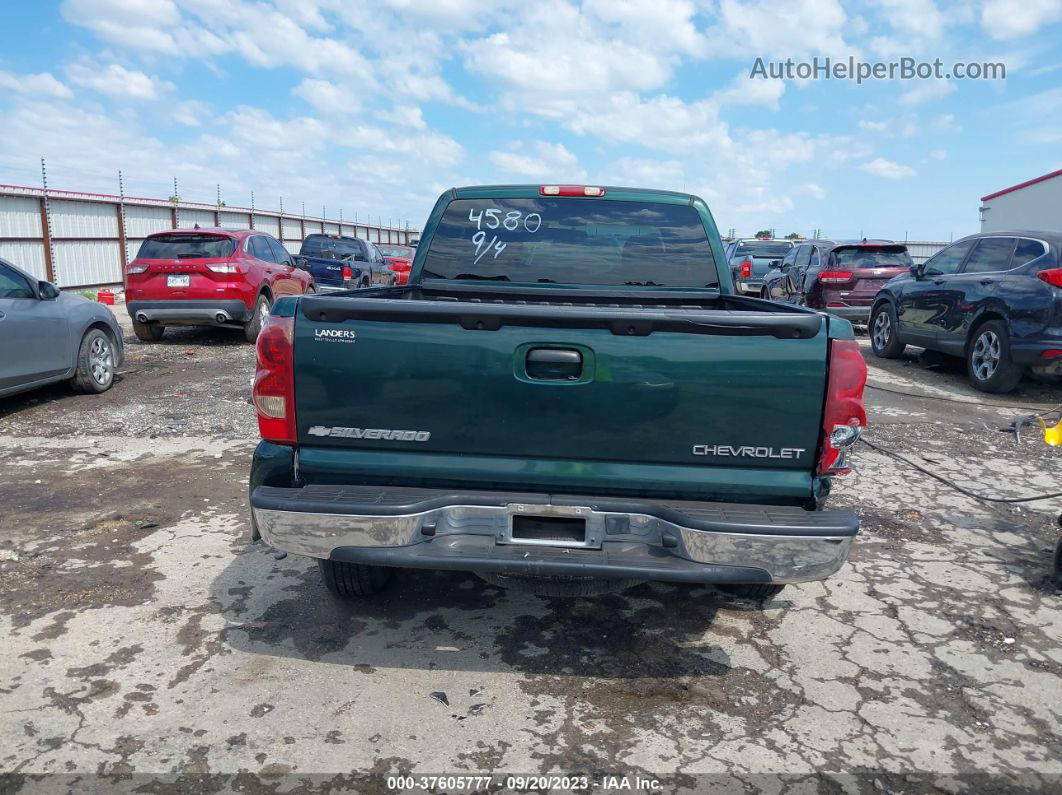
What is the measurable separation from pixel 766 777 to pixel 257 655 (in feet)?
6.74

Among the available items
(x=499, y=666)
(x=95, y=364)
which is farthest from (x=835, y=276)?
(x=499, y=666)

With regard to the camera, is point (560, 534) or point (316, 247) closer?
point (560, 534)

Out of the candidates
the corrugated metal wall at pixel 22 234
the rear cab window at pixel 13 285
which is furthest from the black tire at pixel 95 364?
the corrugated metal wall at pixel 22 234

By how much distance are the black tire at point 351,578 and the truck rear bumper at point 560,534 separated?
1.95 ft

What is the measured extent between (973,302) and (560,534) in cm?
818

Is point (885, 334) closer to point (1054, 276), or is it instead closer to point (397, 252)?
point (1054, 276)

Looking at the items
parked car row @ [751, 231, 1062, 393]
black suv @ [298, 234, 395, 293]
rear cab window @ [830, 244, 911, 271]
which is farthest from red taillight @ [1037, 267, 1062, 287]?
black suv @ [298, 234, 395, 293]

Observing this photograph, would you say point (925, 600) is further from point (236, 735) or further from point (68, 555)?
point (68, 555)

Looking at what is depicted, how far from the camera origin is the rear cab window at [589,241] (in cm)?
457

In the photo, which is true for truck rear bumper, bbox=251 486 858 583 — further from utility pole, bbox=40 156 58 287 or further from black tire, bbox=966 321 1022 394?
utility pole, bbox=40 156 58 287

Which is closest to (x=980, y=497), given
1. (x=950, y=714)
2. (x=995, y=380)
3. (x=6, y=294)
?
(x=950, y=714)

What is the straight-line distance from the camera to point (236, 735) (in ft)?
9.06

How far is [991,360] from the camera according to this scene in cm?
887

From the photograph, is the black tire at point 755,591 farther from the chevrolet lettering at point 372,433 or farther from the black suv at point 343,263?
the black suv at point 343,263
